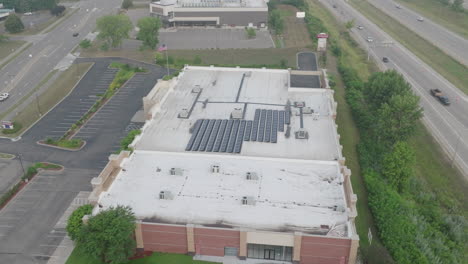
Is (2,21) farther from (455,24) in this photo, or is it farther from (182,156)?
(455,24)

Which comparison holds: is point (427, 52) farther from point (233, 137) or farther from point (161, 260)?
point (161, 260)

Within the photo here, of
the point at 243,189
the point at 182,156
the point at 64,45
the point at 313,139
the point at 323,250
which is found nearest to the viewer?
the point at 323,250

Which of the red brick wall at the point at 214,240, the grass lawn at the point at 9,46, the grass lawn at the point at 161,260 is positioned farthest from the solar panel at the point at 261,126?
→ the grass lawn at the point at 9,46

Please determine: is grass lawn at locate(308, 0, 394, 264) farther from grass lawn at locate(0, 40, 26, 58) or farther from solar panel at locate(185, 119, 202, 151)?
grass lawn at locate(0, 40, 26, 58)

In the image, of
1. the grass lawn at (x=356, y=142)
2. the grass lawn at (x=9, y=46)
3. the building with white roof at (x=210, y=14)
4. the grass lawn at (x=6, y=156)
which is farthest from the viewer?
the building with white roof at (x=210, y=14)

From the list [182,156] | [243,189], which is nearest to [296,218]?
[243,189]

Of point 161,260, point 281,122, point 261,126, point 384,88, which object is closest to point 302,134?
point 281,122

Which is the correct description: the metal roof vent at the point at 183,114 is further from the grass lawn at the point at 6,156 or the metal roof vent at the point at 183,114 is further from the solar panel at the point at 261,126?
the grass lawn at the point at 6,156
